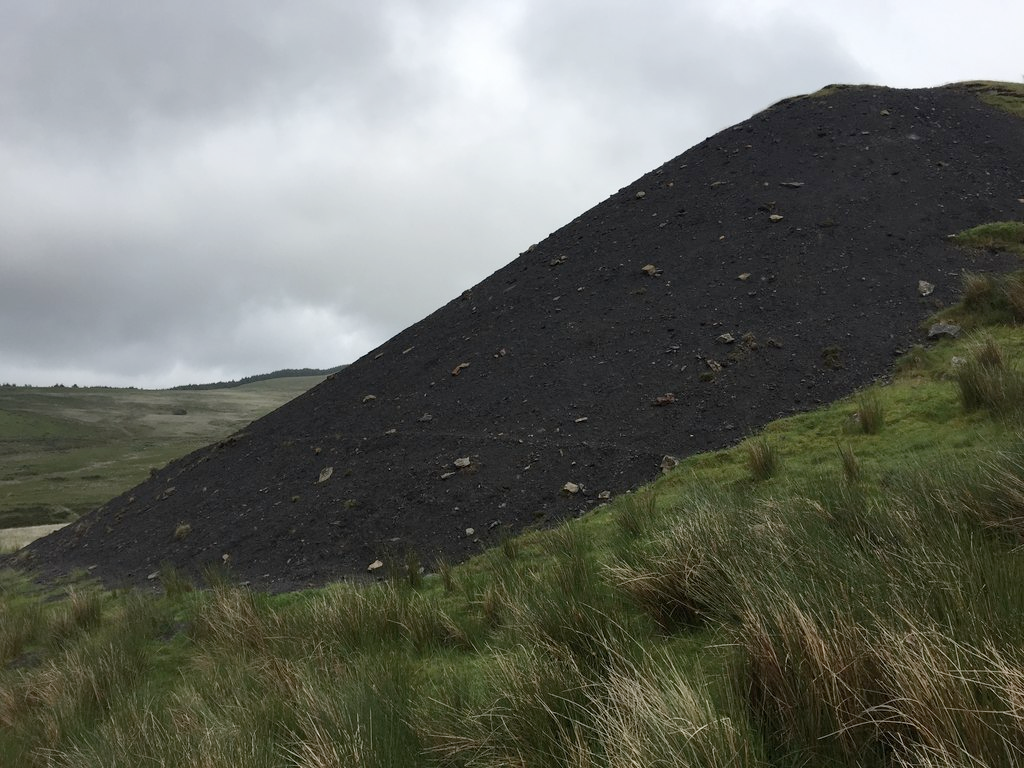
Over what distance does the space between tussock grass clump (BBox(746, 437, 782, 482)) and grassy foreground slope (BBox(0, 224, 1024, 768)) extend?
26 mm

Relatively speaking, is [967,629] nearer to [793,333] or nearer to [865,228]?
[793,333]

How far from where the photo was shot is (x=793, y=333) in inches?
381

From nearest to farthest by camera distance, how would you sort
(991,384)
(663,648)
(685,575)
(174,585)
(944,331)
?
1. (663,648)
2. (685,575)
3. (991,384)
4. (174,585)
5. (944,331)

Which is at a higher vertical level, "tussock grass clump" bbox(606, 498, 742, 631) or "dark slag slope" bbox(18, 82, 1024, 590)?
"dark slag slope" bbox(18, 82, 1024, 590)

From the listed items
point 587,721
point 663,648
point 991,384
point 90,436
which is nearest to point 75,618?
point 587,721

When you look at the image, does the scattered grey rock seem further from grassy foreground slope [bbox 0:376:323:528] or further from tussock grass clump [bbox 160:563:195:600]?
grassy foreground slope [bbox 0:376:323:528]

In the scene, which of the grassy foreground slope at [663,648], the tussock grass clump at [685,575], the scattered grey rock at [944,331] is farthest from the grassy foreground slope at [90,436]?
the scattered grey rock at [944,331]

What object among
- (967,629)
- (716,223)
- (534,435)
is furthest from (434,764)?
(716,223)

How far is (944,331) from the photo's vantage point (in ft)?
28.0

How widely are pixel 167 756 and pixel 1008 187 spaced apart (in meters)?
17.5

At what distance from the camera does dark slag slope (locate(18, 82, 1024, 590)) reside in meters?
8.33

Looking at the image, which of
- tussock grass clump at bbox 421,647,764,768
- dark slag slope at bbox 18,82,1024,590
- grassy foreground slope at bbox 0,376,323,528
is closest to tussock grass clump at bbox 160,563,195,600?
dark slag slope at bbox 18,82,1024,590

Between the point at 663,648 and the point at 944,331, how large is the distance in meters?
8.29

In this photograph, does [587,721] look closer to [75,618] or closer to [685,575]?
[685,575]
